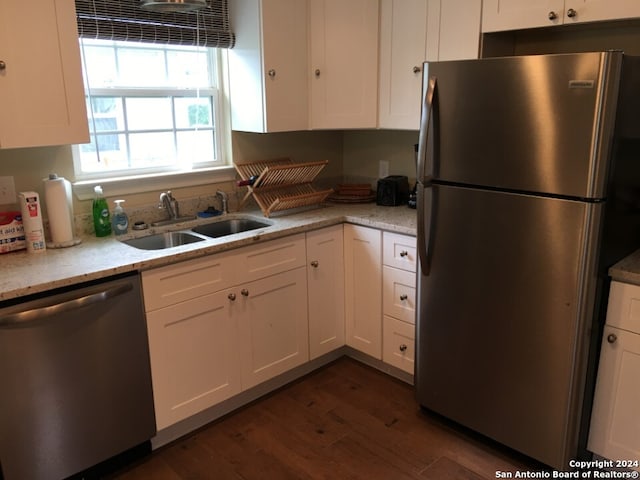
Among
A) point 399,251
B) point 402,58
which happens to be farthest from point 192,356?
point 402,58

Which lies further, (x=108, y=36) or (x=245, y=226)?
(x=245, y=226)

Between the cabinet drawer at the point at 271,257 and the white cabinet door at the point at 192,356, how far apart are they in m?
0.15

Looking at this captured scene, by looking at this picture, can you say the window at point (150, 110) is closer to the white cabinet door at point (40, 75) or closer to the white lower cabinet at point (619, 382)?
the white cabinet door at point (40, 75)

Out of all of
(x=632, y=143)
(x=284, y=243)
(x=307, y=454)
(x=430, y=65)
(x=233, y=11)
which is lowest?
(x=307, y=454)

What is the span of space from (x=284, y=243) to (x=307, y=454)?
0.96 meters

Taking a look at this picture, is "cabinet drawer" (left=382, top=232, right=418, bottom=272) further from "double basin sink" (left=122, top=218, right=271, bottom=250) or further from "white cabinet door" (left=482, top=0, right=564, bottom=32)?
"white cabinet door" (left=482, top=0, right=564, bottom=32)

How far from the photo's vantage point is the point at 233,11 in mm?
2744

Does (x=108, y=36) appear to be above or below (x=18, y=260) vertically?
above

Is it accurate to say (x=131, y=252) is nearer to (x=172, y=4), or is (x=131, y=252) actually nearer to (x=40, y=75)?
(x=40, y=75)

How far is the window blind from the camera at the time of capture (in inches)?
89.8

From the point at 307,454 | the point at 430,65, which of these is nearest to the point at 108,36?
the point at 430,65

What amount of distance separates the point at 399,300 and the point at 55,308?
1.57 meters

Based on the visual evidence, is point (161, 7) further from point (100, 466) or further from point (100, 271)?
point (100, 466)

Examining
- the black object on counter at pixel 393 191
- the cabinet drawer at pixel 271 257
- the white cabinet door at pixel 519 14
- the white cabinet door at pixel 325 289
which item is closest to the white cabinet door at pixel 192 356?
the cabinet drawer at pixel 271 257
